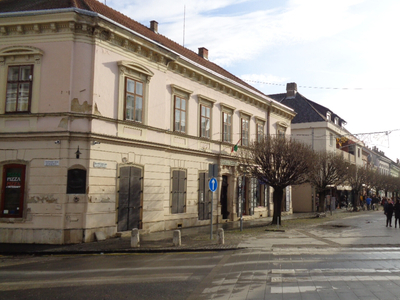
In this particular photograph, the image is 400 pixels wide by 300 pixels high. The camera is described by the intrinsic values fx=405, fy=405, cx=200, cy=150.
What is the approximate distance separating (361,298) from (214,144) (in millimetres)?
17486

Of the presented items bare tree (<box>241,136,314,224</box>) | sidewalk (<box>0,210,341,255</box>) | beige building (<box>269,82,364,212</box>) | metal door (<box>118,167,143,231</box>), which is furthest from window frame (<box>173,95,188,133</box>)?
beige building (<box>269,82,364,212</box>)

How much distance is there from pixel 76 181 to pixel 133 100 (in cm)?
454

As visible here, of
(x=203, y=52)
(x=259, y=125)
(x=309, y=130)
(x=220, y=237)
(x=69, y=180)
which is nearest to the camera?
(x=220, y=237)

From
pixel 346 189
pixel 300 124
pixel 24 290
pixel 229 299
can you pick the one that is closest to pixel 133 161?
pixel 24 290

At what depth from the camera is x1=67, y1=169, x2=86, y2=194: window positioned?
15.4 m

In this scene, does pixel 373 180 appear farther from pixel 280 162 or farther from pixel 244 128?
pixel 280 162

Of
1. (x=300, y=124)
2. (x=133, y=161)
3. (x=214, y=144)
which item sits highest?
(x=300, y=124)

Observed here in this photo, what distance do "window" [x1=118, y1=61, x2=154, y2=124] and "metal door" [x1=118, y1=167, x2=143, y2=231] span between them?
236 cm

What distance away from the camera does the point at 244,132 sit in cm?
2756

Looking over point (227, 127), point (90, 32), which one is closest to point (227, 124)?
point (227, 127)

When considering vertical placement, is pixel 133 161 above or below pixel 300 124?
below

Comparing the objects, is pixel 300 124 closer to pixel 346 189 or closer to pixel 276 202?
pixel 346 189

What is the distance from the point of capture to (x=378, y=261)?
11.2 metres

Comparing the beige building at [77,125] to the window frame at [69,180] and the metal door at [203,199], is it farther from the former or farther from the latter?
the metal door at [203,199]
